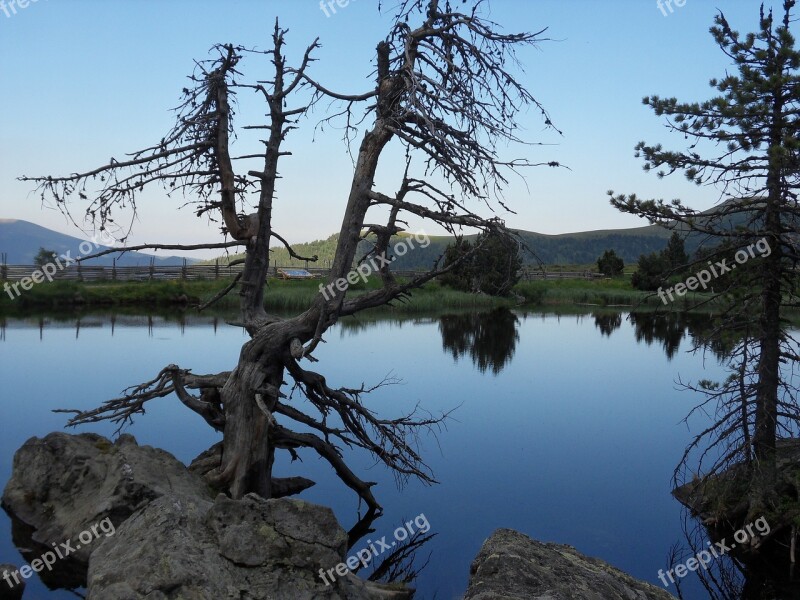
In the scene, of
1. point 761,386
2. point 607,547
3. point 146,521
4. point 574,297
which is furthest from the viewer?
point 574,297

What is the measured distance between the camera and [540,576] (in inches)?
189

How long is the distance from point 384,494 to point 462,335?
21.0 meters

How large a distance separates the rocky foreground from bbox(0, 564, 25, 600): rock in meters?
0.02

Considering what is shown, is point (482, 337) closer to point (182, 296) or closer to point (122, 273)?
point (182, 296)

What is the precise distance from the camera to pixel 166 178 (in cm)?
885

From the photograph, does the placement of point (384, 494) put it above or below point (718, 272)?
below

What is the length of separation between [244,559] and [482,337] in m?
26.5

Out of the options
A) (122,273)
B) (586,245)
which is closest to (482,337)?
(122,273)

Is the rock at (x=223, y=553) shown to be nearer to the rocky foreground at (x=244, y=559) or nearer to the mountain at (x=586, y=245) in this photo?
the rocky foreground at (x=244, y=559)

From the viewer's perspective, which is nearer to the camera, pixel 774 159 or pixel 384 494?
pixel 774 159

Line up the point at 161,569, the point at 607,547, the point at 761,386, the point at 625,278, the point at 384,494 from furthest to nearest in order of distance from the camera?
the point at 625,278 < the point at 384,494 < the point at 607,547 < the point at 761,386 < the point at 161,569

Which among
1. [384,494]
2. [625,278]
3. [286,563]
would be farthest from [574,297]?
[286,563]

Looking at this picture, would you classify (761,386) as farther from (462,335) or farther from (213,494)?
(462,335)

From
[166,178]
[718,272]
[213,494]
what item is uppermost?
[166,178]
